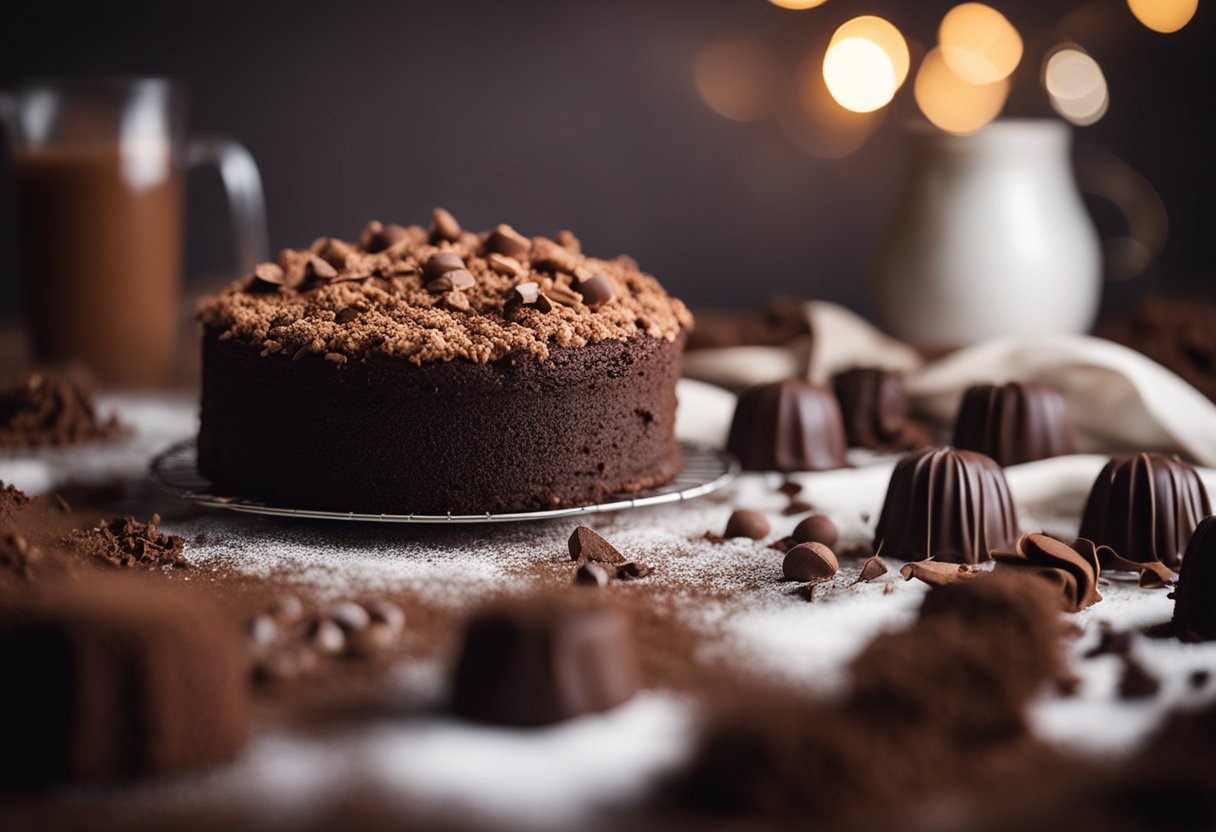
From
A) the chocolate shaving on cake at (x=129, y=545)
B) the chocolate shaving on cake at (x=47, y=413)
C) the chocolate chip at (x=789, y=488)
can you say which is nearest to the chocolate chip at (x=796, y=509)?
the chocolate chip at (x=789, y=488)

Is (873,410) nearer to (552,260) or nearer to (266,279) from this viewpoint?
(552,260)

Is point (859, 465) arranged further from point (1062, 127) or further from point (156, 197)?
point (156, 197)

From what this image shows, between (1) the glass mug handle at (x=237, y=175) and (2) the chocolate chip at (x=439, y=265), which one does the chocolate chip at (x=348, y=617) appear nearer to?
(2) the chocolate chip at (x=439, y=265)

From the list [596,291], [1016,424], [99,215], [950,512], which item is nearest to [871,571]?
[950,512]

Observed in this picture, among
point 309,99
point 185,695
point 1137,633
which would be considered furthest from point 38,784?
point 309,99

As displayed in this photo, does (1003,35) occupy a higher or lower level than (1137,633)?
higher

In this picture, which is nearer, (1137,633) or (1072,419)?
(1137,633)
